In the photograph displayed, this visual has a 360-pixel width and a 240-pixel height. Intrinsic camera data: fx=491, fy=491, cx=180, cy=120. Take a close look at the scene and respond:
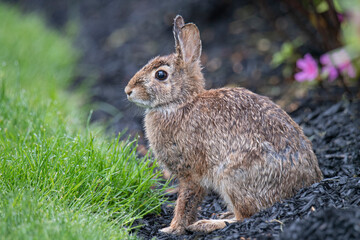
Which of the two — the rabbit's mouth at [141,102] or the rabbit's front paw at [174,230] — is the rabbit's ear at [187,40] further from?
the rabbit's front paw at [174,230]

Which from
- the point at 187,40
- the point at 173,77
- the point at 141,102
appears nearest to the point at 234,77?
the point at 187,40

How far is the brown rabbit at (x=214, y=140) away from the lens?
4.17 meters

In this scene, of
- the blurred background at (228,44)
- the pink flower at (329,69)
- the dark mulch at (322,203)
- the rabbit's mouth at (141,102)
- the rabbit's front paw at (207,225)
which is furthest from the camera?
the blurred background at (228,44)

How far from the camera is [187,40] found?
488cm

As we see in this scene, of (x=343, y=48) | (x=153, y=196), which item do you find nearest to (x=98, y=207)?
(x=153, y=196)

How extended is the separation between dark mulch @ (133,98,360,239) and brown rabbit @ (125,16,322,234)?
0.47ft

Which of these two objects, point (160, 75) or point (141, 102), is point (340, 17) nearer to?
point (160, 75)

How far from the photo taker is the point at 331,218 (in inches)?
135

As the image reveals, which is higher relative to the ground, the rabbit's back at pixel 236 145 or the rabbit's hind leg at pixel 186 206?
the rabbit's back at pixel 236 145

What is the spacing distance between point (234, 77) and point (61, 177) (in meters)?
4.19

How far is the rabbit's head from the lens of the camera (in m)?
4.72

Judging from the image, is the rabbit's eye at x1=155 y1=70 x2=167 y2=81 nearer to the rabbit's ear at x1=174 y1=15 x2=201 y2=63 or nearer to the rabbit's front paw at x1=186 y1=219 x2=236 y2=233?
the rabbit's ear at x1=174 y1=15 x2=201 y2=63

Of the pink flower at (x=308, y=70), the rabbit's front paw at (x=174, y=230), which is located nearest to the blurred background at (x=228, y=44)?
the pink flower at (x=308, y=70)

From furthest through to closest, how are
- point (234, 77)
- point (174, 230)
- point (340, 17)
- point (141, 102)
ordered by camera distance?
point (234, 77) → point (340, 17) → point (141, 102) → point (174, 230)
